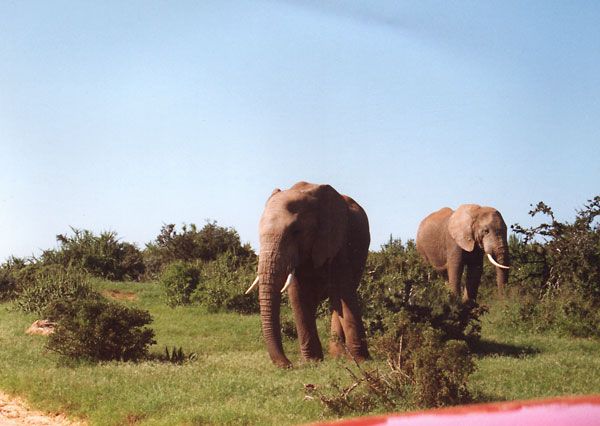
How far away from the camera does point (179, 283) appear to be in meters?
23.4

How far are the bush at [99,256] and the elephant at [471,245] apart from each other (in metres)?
14.3

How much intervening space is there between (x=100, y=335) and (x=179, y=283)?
10.2 meters

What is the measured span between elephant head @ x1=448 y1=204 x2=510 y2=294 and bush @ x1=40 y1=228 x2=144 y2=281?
1514cm

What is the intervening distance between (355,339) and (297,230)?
1947mm

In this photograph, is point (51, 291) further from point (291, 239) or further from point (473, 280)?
point (291, 239)

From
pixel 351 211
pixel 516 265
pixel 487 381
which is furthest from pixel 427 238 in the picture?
pixel 487 381

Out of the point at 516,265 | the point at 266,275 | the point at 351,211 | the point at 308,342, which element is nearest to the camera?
the point at 266,275

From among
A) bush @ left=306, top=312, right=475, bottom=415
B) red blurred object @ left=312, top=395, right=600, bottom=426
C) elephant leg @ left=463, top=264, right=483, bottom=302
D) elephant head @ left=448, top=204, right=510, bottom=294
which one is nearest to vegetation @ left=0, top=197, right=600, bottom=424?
bush @ left=306, top=312, right=475, bottom=415

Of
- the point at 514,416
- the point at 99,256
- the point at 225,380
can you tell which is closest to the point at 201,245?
the point at 99,256

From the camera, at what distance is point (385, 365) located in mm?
10766

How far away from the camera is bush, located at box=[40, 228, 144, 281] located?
3062cm

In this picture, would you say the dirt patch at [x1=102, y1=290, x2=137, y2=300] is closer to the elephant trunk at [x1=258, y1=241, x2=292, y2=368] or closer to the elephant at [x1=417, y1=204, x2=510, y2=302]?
the elephant at [x1=417, y1=204, x2=510, y2=302]

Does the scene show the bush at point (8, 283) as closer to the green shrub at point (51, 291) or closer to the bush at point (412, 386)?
the green shrub at point (51, 291)

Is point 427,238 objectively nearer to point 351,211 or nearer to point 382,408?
point 351,211
